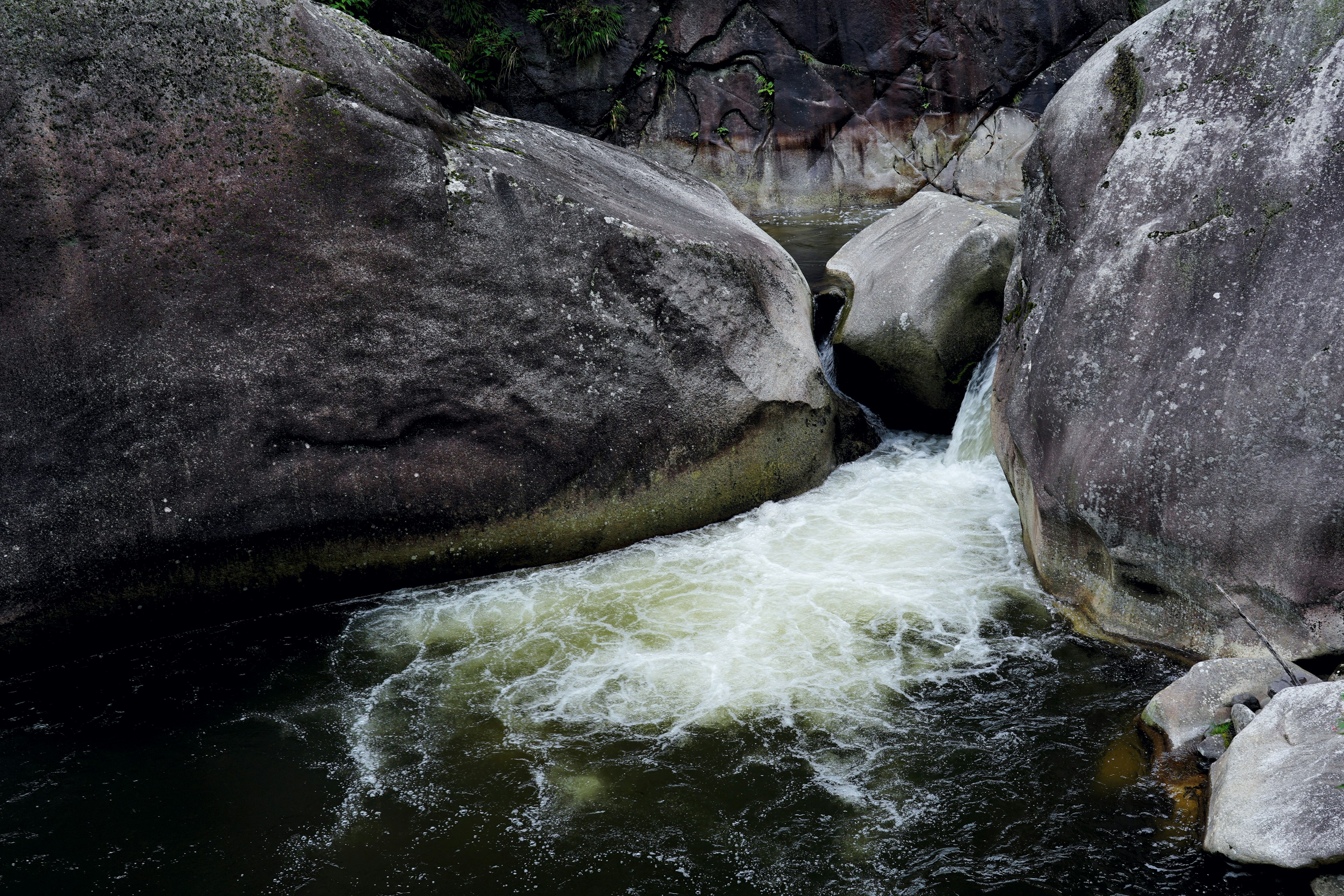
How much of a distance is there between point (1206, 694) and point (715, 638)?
7.05 feet

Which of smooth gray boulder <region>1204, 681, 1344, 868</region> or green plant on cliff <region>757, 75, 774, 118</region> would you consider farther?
green plant on cliff <region>757, 75, 774, 118</region>

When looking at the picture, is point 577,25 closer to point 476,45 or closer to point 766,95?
point 476,45

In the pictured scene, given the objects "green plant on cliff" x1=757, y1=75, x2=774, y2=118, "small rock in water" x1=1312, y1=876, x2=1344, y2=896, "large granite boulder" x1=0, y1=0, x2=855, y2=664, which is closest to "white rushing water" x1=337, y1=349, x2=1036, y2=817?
"large granite boulder" x1=0, y1=0, x2=855, y2=664

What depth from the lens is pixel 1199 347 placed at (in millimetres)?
4375

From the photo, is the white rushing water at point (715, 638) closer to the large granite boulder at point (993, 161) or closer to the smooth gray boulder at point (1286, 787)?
the smooth gray boulder at point (1286, 787)

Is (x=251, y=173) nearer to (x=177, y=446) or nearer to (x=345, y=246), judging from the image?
(x=345, y=246)

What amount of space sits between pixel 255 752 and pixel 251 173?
293 cm

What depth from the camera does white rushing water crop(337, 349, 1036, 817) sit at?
417cm

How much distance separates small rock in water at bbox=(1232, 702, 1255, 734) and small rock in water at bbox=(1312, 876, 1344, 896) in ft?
2.21

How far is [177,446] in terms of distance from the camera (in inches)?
197

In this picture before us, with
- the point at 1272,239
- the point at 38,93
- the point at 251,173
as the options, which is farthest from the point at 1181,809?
the point at 38,93

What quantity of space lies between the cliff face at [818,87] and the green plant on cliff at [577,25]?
152 mm

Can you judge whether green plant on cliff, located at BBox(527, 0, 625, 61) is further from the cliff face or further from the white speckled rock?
the white speckled rock

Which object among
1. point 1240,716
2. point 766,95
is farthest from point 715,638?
point 766,95
